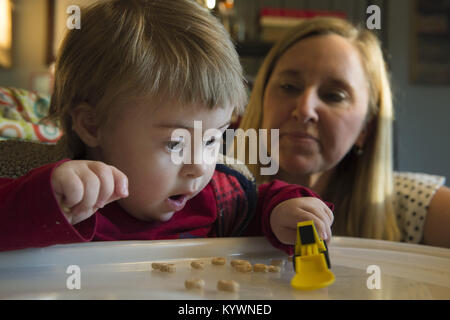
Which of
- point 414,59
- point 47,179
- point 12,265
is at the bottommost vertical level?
point 12,265

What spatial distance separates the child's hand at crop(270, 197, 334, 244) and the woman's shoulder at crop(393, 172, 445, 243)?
0.59 m

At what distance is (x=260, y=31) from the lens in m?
2.77

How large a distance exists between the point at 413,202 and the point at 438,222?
0.10 meters

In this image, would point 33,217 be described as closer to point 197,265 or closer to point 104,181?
point 104,181

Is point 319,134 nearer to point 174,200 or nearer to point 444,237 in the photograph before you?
point 444,237

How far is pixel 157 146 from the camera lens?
69 centimetres

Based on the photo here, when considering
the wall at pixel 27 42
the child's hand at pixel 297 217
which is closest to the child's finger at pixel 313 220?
the child's hand at pixel 297 217

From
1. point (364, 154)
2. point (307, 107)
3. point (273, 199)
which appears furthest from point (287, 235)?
point (364, 154)

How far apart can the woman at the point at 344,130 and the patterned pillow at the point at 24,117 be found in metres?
0.58

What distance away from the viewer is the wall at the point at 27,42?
290 centimetres

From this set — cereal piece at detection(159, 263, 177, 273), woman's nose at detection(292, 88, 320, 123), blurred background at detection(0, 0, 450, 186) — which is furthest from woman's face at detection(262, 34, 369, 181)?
blurred background at detection(0, 0, 450, 186)

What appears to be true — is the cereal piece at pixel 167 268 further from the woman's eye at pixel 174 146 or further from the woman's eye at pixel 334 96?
the woman's eye at pixel 334 96

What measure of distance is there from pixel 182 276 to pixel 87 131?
33 cm

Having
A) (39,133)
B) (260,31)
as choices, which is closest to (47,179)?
(39,133)
